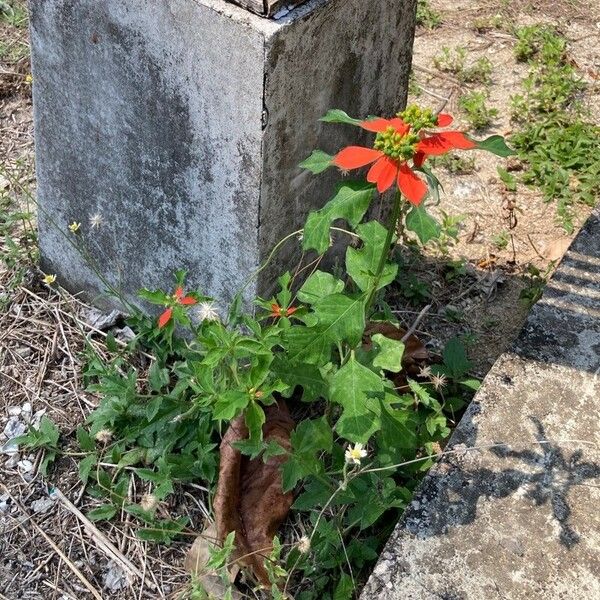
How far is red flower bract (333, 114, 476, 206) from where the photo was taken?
185cm

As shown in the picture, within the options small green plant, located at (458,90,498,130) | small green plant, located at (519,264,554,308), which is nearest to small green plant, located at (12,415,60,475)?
small green plant, located at (519,264,554,308)

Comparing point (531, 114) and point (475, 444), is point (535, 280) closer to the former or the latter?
point (531, 114)

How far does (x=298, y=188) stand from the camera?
2.59m

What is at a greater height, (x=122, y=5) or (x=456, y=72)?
(x=122, y=5)

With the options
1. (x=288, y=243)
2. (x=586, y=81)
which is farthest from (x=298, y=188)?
(x=586, y=81)

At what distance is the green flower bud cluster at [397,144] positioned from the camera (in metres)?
1.85

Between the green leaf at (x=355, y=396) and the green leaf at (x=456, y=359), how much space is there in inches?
32.5

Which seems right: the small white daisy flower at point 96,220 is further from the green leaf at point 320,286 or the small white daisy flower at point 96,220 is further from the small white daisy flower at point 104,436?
the green leaf at point 320,286

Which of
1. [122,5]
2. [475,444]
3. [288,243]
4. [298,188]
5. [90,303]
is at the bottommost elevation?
[90,303]

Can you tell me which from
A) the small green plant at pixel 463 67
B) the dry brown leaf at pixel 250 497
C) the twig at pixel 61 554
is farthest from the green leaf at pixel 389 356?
the small green plant at pixel 463 67

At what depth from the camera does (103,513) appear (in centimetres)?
264

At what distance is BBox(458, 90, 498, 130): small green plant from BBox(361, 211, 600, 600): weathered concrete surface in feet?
6.04

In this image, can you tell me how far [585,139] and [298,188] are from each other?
6.61 feet

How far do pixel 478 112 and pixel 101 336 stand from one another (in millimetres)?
2151
